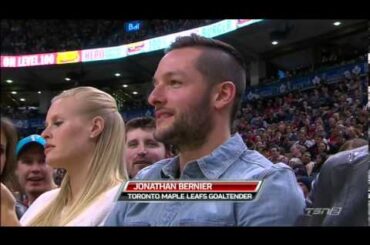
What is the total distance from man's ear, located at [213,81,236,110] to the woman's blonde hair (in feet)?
1.42

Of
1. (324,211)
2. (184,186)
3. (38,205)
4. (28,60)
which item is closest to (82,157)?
(38,205)

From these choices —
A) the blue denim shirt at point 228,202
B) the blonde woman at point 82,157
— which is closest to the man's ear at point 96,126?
the blonde woman at point 82,157

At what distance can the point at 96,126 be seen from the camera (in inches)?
87.3

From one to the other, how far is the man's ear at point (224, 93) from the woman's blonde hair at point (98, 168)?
0.43 metres

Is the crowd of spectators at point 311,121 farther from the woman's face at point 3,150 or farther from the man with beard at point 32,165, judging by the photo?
the woman's face at point 3,150

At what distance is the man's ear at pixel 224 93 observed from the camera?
232 cm

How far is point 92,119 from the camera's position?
87.7 inches

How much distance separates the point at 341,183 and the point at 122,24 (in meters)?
1.39

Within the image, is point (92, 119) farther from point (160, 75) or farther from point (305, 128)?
point (305, 128)

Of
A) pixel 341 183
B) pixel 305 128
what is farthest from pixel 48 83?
pixel 341 183

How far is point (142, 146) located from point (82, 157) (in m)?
0.34

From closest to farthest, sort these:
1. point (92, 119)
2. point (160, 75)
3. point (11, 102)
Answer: point (92, 119), point (160, 75), point (11, 102)

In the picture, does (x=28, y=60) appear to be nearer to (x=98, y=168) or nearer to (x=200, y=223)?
(x=98, y=168)

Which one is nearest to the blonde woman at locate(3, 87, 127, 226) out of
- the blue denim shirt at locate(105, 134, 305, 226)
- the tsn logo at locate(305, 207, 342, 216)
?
the blue denim shirt at locate(105, 134, 305, 226)
